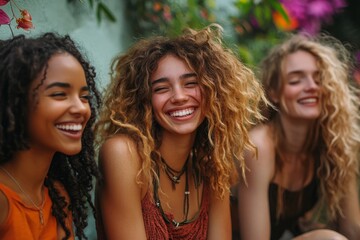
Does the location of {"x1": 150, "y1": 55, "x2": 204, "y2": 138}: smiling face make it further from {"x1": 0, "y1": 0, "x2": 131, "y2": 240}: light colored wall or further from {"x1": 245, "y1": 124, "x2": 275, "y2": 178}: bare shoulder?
{"x1": 245, "y1": 124, "x2": 275, "y2": 178}: bare shoulder

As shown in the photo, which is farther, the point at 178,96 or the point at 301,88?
the point at 301,88

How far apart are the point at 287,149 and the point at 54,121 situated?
170 cm

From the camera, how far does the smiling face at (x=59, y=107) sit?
2141 millimetres

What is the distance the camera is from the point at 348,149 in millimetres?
3453

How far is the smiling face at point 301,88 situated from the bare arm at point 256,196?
0.26m

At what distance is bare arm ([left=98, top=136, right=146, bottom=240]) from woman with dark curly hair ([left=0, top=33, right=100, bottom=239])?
292 mm

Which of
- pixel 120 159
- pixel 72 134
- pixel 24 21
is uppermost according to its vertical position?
pixel 24 21

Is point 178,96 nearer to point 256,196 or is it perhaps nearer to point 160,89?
point 160,89

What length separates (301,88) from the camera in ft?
11.0

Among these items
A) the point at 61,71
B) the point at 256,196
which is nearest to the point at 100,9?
the point at 61,71

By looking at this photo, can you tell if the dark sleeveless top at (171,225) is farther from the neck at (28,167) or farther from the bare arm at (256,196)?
the neck at (28,167)

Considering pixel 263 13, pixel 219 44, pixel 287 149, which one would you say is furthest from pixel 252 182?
pixel 263 13

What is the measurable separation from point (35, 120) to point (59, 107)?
0.34 feet

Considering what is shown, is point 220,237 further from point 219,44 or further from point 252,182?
point 219,44
